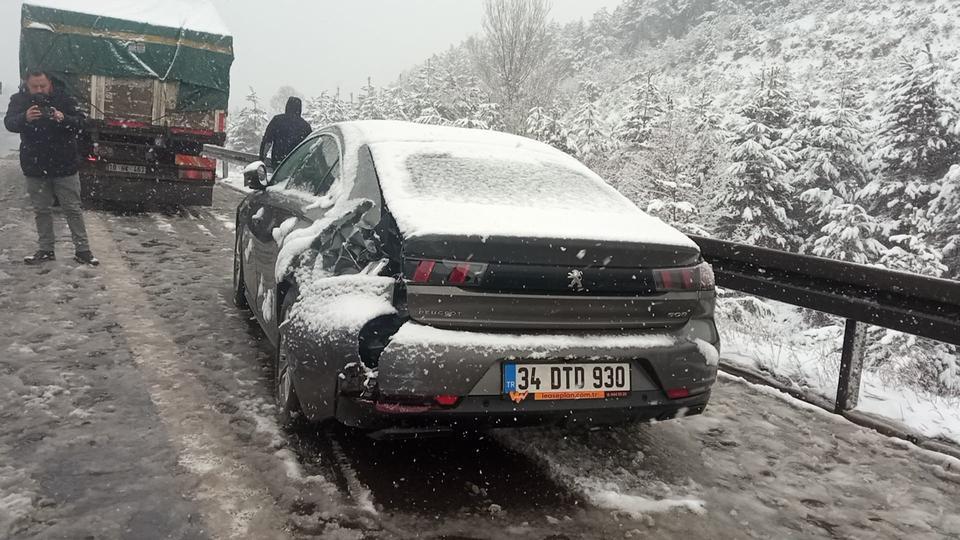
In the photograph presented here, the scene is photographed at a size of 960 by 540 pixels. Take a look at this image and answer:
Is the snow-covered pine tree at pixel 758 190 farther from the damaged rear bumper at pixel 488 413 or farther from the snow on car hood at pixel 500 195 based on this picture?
the damaged rear bumper at pixel 488 413

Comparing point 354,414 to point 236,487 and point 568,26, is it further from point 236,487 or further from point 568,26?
point 568,26

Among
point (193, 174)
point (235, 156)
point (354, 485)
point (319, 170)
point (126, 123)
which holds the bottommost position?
point (354, 485)

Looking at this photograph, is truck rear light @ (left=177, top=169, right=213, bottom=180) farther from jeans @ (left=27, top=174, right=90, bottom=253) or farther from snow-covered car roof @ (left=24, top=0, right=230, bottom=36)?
jeans @ (left=27, top=174, right=90, bottom=253)

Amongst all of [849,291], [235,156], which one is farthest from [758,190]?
[849,291]

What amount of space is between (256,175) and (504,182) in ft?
7.29

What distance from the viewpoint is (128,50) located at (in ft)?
34.7

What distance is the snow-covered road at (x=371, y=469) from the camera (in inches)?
98.3

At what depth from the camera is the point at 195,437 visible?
3.10 meters

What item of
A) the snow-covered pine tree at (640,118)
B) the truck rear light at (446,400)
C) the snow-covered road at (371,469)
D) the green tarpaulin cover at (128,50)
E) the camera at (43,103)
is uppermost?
the snow-covered pine tree at (640,118)

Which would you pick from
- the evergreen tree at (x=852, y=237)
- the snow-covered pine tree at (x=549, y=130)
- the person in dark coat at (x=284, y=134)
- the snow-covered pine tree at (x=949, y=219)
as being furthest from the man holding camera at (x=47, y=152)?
the snow-covered pine tree at (x=549, y=130)

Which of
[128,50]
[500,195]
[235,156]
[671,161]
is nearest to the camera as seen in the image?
[500,195]

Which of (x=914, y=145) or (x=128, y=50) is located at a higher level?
(x=914, y=145)

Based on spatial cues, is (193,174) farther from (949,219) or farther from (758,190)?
(949,219)

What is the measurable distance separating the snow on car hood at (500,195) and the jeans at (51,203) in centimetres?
467
